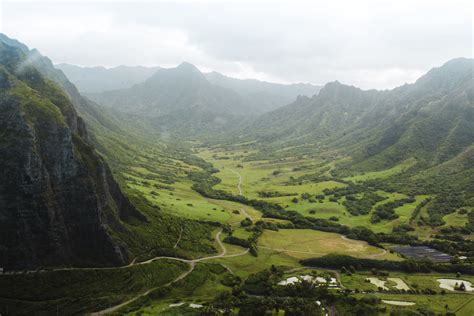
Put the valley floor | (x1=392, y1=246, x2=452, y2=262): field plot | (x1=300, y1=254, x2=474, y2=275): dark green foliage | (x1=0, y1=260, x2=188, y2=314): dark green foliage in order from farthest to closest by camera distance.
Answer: (x1=392, y1=246, x2=452, y2=262): field plot < (x1=300, y1=254, x2=474, y2=275): dark green foliage < the valley floor < (x1=0, y1=260, x2=188, y2=314): dark green foliage

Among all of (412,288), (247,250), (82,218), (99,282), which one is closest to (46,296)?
(99,282)

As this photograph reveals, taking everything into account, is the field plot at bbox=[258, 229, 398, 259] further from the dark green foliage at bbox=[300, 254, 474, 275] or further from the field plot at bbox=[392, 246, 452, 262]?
the field plot at bbox=[392, 246, 452, 262]

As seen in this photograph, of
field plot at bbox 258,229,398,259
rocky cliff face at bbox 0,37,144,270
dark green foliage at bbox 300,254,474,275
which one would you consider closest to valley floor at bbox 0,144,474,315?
field plot at bbox 258,229,398,259

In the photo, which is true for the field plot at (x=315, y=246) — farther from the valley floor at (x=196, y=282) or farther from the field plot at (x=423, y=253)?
the field plot at (x=423, y=253)

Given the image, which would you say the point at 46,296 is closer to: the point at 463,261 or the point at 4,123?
the point at 4,123

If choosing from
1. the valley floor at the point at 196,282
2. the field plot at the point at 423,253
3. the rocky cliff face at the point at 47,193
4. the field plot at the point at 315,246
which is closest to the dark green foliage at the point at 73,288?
the valley floor at the point at 196,282

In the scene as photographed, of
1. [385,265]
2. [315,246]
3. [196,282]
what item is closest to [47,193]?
[196,282]
